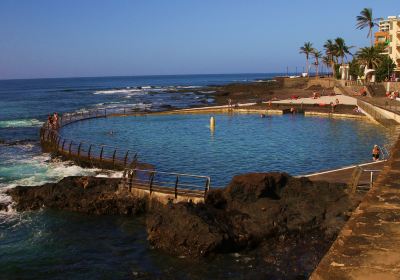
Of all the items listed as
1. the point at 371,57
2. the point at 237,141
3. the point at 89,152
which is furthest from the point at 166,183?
the point at 371,57

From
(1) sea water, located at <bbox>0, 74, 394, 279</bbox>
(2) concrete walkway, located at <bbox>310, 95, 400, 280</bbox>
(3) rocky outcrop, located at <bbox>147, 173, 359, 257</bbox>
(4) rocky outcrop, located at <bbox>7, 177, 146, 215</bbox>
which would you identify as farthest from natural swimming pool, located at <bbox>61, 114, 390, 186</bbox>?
(2) concrete walkway, located at <bbox>310, 95, 400, 280</bbox>

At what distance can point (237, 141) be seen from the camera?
4169 centimetres

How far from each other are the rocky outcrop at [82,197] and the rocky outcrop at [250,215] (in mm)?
3736

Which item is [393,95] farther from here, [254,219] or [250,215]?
[254,219]

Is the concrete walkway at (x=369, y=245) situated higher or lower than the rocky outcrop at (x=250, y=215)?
higher

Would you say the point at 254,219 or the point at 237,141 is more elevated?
the point at 237,141

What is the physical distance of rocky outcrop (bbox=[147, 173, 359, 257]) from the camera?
53.6 ft

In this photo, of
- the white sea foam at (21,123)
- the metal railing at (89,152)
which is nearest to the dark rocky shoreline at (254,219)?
the metal railing at (89,152)

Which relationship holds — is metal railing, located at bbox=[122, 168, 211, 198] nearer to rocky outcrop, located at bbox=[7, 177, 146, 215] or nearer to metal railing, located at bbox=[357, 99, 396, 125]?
rocky outcrop, located at bbox=[7, 177, 146, 215]

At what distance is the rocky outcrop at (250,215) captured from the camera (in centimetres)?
1633

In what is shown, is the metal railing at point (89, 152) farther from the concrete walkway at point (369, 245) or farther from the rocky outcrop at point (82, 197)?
the concrete walkway at point (369, 245)

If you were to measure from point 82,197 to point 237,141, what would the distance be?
2179cm

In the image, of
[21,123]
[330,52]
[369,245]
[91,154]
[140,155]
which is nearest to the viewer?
[369,245]

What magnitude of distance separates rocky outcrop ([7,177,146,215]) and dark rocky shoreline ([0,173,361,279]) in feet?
0.17
